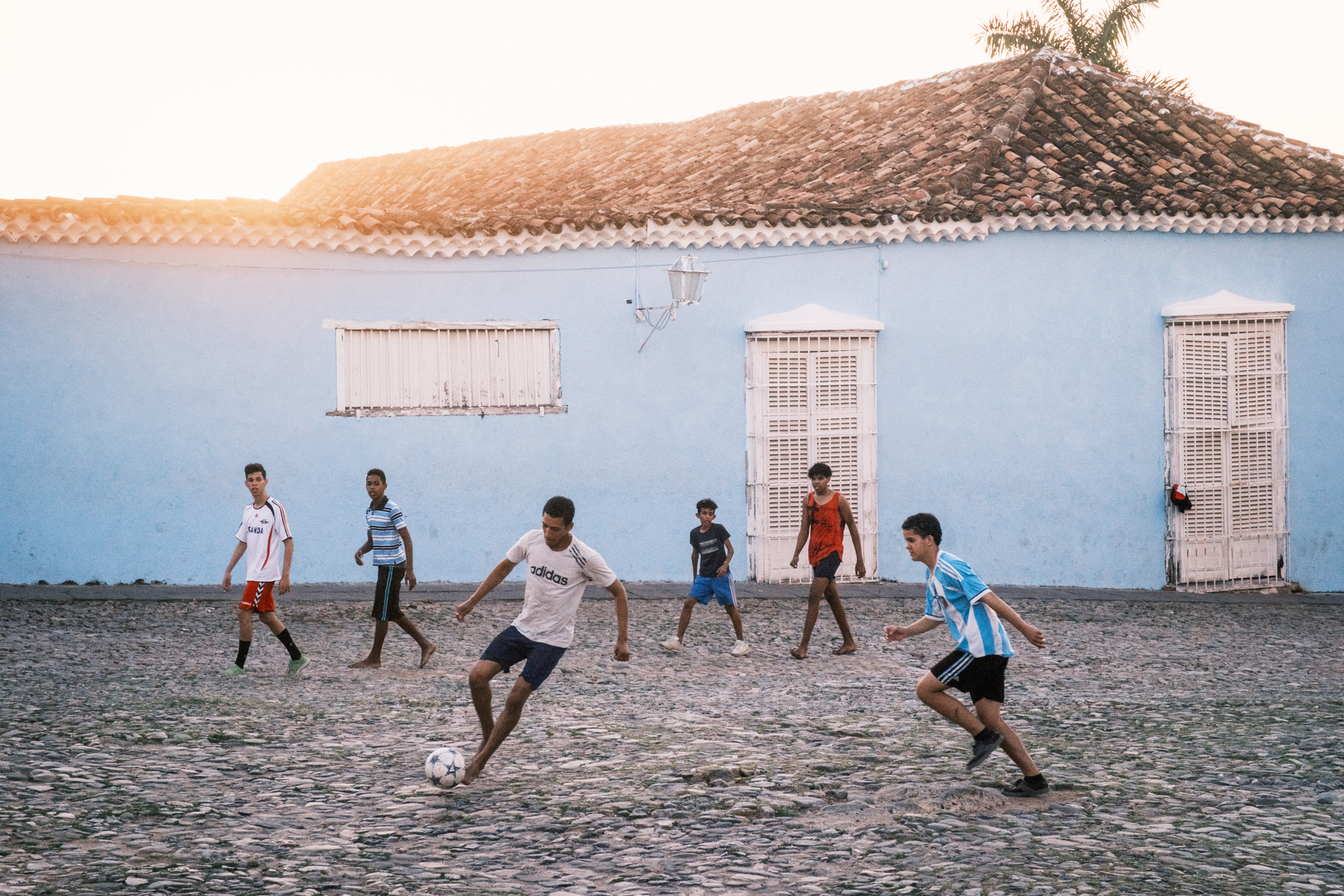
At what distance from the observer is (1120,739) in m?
7.10

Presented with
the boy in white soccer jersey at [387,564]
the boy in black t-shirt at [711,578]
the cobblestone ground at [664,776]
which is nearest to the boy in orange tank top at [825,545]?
the cobblestone ground at [664,776]

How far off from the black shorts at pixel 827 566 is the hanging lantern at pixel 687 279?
13.3 ft

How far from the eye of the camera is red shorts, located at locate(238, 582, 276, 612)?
8.81 m

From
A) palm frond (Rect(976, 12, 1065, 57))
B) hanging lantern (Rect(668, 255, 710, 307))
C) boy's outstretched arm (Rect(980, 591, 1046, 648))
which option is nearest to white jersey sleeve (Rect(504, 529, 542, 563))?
boy's outstretched arm (Rect(980, 591, 1046, 648))

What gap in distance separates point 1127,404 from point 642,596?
559 cm

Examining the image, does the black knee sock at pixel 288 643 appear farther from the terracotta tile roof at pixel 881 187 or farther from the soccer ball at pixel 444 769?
the terracotta tile roof at pixel 881 187

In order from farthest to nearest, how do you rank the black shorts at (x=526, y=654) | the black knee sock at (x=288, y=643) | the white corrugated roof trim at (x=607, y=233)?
the white corrugated roof trim at (x=607, y=233), the black knee sock at (x=288, y=643), the black shorts at (x=526, y=654)

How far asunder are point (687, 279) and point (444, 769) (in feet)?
25.8

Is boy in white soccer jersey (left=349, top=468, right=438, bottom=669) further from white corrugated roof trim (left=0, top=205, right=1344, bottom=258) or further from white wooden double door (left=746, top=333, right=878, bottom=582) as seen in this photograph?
white wooden double door (left=746, top=333, right=878, bottom=582)

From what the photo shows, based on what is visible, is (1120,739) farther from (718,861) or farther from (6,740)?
(6,740)

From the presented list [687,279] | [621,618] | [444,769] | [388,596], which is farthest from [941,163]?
[444,769]

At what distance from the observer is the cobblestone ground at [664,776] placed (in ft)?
16.1

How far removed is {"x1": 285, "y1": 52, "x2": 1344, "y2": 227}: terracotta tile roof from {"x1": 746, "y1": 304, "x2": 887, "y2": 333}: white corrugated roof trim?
96 centimetres

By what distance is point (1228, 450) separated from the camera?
1430 cm
